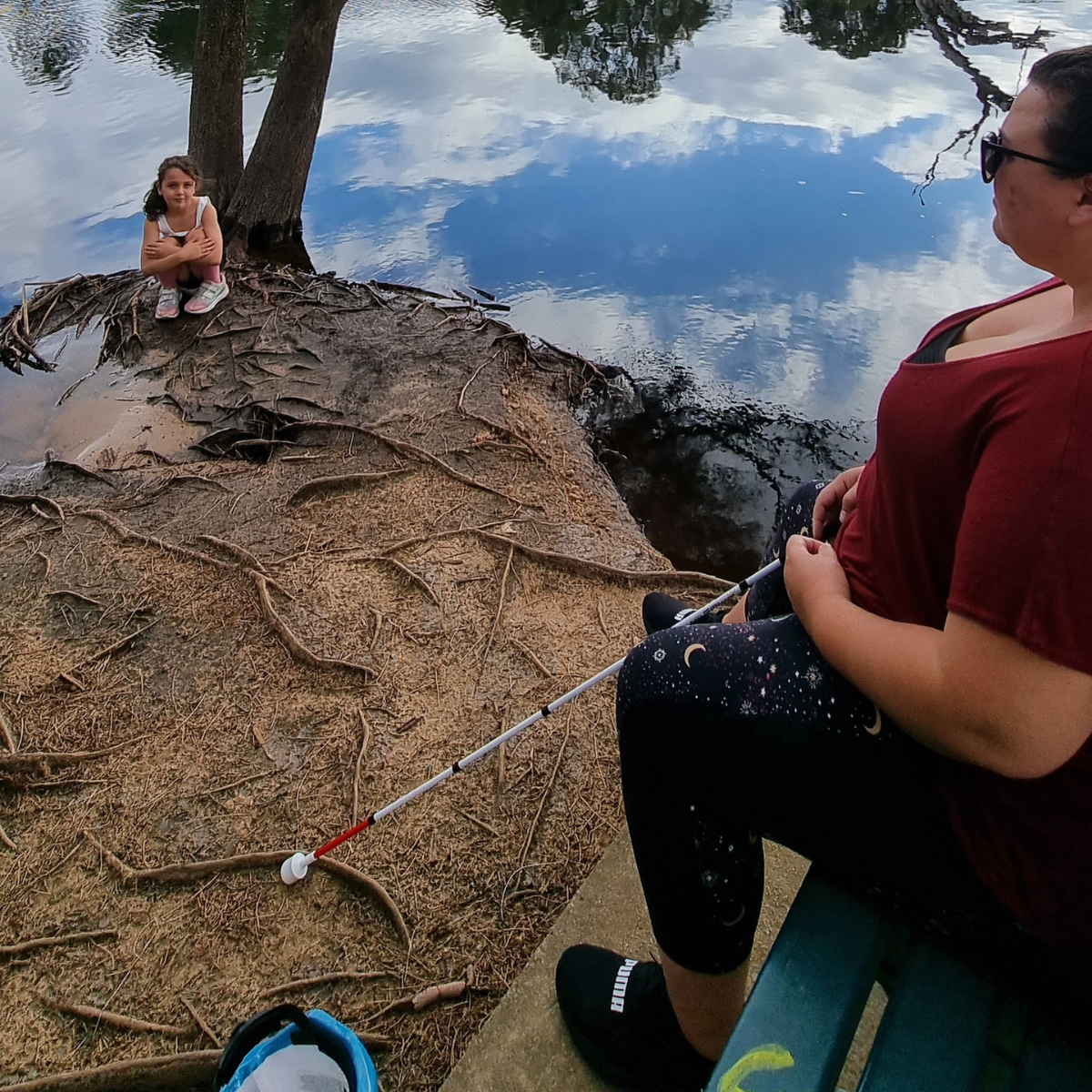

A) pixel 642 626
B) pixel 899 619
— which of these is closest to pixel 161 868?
pixel 642 626

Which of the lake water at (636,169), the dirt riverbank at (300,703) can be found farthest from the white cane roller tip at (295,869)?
the lake water at (636,169)

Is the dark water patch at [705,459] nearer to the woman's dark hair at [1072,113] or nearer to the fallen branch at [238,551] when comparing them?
the fallen branch at [238,551]

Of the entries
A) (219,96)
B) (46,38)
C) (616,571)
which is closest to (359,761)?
(616,571)

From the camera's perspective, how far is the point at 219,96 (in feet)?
22.2

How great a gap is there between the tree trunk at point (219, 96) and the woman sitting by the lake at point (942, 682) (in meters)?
7.20

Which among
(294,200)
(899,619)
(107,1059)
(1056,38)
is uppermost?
(1056,38)

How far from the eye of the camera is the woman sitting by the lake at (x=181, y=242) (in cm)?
568

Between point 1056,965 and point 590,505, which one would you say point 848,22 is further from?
point 1056,965

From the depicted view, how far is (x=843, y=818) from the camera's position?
1202 mm

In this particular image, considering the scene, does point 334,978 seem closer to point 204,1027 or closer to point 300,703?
point 204,1027

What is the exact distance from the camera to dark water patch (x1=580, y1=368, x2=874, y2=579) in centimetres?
433

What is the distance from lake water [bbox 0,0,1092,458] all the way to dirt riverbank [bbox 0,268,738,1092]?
5.76ft

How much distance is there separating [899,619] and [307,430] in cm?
392

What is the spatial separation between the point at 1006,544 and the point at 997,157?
61 centimetres
